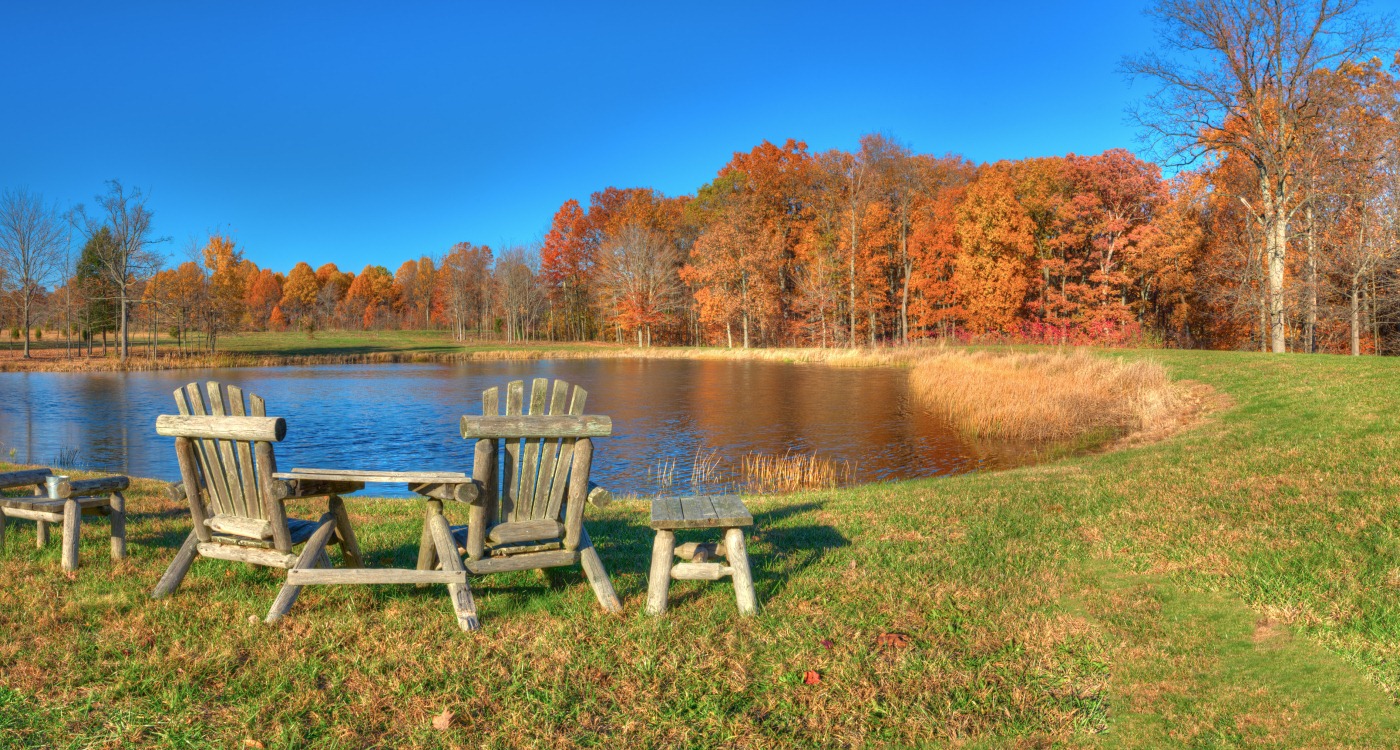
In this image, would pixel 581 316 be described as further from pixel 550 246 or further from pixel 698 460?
pixel 698 460

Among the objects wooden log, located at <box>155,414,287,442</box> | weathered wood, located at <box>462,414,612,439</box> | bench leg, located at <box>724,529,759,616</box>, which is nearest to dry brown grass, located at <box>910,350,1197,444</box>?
bench leg, located at <box>724,529,759,616</box>

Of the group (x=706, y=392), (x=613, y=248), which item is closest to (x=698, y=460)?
(x=706, y=392)

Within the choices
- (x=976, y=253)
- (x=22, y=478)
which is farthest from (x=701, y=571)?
(x=976, y=253)

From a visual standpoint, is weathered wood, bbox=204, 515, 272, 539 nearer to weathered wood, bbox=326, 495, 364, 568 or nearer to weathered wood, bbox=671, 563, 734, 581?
weathered wood, bbox=326, 495, 364, 568

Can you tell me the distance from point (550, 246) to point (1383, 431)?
2631 inches

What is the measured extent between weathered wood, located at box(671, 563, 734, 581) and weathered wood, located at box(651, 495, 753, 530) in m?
0.25

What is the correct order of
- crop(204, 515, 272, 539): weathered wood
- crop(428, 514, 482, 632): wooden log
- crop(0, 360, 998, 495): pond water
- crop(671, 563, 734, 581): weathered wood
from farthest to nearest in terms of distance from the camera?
crop(0, 360, 998, 495): pond water < crop(204, 515, 272, 539): weathered wood < crop(671, 563, 734, 581): weathered wood < crop(428, 514, 482, 632): wooden log

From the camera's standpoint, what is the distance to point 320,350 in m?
58.2

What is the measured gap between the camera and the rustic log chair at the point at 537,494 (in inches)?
192

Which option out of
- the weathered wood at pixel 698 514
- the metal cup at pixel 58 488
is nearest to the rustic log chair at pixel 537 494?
the weathered wood at pixel 698 514

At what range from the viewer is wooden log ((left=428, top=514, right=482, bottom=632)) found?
466 cm

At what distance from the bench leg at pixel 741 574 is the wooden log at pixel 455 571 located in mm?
1586

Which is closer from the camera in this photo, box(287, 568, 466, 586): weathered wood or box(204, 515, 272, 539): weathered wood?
box(287, 568, 466, 586): weathered wood

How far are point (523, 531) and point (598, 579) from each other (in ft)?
1.89
